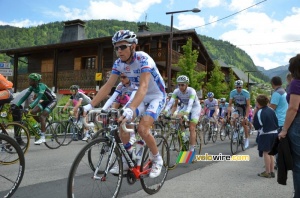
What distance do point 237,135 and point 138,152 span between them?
258 inches

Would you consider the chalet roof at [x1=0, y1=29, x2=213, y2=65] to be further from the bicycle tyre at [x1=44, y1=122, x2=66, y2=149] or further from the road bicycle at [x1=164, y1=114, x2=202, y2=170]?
the road bicycle at [x1=164, y1=114, x2=202, y2=170]

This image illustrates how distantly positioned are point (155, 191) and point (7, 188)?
2069mm

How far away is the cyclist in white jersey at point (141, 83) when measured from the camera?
4.20 metres

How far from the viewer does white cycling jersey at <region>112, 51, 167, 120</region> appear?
4371 mm

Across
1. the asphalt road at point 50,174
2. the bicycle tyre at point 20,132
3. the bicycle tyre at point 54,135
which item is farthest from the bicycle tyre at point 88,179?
the bicycle tyre at point 54,135

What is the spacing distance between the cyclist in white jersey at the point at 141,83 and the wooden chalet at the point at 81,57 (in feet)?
71.3

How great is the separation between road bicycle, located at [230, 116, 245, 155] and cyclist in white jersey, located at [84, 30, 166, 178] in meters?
5.72

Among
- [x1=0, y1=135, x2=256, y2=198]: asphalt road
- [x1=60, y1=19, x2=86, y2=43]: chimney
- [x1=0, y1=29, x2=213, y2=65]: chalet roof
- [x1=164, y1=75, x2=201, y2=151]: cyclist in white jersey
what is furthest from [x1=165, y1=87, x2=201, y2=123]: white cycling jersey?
[x1=60, y1=19, x2=86, y2=43]: chimney

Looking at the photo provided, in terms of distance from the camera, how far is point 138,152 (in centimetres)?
455

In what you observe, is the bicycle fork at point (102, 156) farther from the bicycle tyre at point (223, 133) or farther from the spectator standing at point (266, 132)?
the bicycle tyre at point (223, 133)

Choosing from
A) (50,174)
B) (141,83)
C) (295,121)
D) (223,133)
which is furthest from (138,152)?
(223,133)

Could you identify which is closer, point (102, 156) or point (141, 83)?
point (102, 156)

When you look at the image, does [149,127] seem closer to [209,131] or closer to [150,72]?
[150,72]

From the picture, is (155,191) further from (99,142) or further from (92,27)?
(92,27)
